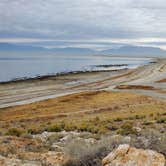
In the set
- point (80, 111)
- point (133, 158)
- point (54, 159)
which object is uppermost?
point (133, 158)

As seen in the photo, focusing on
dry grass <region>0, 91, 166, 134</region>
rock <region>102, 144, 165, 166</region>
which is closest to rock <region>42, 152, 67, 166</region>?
rock <region>102, 144, 165, 166</region>

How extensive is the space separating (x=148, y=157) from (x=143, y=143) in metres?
1.48

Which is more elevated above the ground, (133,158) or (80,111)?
(133,158)

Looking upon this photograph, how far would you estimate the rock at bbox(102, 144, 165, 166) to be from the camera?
6.36 m

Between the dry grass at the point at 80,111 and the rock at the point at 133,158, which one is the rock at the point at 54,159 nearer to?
the rock at the point at 133,158

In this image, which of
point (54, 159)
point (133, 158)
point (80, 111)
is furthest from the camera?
point (80, 111)

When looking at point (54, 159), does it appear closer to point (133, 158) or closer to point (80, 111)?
point (133, 158)

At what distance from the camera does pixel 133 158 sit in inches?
255

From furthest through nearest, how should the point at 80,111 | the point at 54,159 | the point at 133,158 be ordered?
the point at 80,111
the point at 54,159
the point at 133,158

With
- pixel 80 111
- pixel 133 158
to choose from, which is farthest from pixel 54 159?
pixel 80 111

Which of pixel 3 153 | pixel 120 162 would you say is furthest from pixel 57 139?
pixel 120 162

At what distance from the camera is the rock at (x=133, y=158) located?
636 cm

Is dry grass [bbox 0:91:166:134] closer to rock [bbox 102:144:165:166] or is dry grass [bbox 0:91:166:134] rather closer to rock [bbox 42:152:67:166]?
rock [bbox 42:152:67:166]

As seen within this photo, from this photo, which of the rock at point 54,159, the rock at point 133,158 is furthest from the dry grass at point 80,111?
the rock at point 133,158
